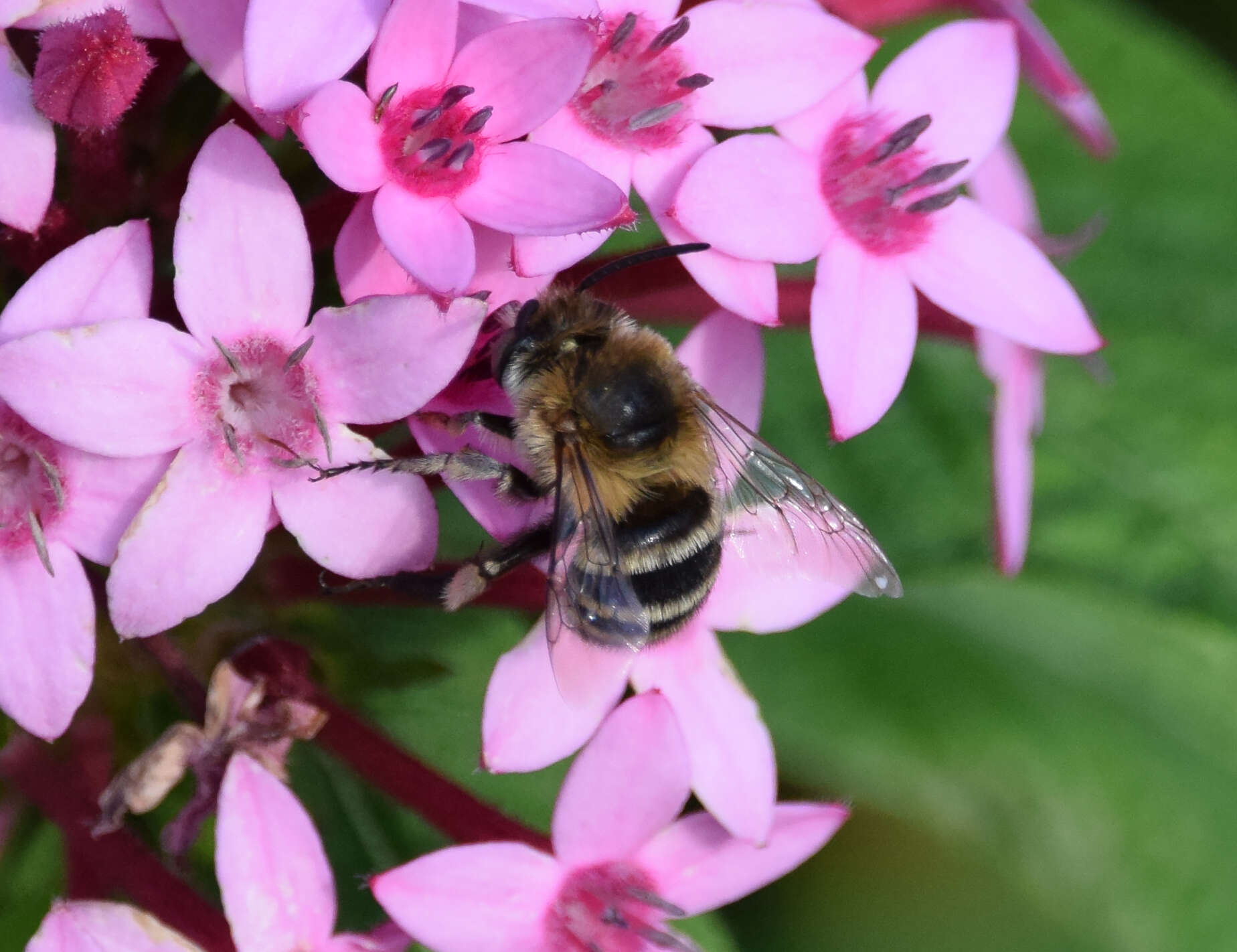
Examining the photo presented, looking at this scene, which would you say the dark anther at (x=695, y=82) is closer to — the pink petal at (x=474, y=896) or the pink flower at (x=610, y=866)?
the pink flower at (x=610, y=866)

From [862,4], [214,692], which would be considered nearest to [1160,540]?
[862,4]

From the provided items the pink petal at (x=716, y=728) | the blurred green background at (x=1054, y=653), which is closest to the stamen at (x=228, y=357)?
the pink petal at (x=716, y=728)

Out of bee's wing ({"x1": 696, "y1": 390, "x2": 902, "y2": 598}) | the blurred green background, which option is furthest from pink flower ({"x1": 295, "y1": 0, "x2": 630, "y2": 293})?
the blurred green background

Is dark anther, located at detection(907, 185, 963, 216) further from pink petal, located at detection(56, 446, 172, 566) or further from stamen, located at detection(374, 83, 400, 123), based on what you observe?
pink petal, located at detection(56, 446, 172, 566)

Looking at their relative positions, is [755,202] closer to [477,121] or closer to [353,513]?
[477,121]

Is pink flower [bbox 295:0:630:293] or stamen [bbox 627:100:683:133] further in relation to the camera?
stamen [bbox 627:100:683:133]

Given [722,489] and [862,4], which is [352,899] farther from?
[862,4]

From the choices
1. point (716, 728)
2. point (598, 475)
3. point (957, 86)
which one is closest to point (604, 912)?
point (716, 728)

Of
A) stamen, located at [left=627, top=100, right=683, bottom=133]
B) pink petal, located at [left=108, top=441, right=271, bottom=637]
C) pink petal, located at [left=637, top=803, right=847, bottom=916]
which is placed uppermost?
stamen, located at [left=627, top=100, right=683, bottom=133]
